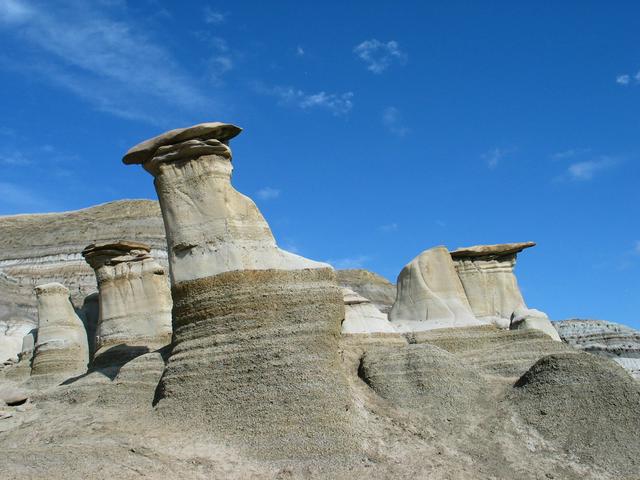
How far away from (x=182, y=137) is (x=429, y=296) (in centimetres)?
942

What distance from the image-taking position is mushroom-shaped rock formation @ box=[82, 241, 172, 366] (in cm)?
1981

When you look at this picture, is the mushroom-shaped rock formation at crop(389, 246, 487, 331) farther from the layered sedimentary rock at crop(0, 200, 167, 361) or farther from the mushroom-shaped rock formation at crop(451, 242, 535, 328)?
the layered sedimentary rock at crop(0, 200, 167, 361)

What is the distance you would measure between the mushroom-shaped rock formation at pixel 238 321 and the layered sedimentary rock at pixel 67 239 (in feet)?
95.0

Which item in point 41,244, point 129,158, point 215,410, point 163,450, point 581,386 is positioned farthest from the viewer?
point 41,244

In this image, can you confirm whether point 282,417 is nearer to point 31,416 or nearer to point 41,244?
point 31,416

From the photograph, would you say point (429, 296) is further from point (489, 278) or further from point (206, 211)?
point (206, 211)

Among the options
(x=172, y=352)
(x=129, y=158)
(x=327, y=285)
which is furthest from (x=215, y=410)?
(x=129, y=158)

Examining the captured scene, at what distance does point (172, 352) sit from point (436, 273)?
10112 mm

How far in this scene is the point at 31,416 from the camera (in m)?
12.7

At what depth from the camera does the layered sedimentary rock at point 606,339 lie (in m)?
31.0

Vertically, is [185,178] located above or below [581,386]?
above

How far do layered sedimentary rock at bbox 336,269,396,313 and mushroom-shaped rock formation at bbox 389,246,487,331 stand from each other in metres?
26.9

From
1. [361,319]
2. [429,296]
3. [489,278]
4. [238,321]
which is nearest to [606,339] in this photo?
[489,278]

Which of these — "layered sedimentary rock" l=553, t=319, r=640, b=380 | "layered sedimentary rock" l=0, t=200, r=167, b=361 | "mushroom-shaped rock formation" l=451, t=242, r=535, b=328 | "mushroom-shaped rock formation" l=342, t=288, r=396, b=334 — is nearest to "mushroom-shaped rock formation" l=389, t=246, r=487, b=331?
A: "mushroom-shaped rock formation" l=342, t=288, r=396, b=334
